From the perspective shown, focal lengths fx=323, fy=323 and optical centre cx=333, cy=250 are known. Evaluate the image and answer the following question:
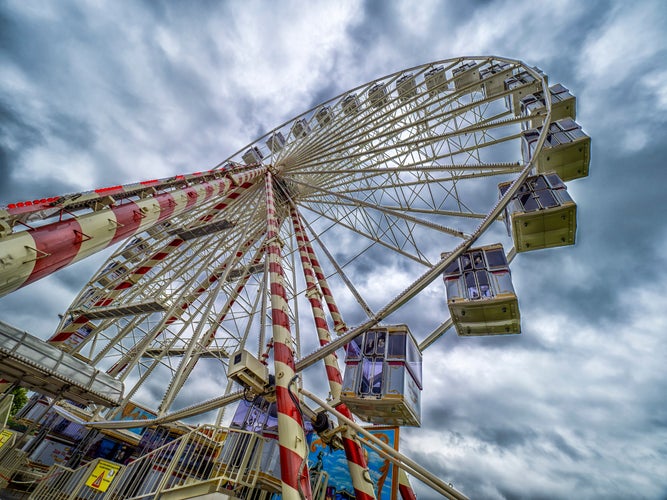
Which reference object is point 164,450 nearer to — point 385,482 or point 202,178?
point 385,482

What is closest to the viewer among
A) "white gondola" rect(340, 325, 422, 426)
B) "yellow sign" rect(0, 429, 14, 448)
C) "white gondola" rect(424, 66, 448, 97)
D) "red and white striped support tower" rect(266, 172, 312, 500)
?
"red and white striped support tower" rect(266, 172, 312, 500)

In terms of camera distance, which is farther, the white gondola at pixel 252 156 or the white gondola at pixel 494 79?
the white gondola at pixel 252 156

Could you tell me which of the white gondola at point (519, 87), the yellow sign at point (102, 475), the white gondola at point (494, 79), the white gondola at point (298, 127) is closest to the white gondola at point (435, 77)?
the white gondola at point (494, 79)

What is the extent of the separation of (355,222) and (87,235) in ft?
31.7

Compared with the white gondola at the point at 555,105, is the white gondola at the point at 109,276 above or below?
below

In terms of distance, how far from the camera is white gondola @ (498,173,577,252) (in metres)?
7.30

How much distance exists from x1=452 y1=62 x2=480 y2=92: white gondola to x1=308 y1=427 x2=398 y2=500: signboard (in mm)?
12852

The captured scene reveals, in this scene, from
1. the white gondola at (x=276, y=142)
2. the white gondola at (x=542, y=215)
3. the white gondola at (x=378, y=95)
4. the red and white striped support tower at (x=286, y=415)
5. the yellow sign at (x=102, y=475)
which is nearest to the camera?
the red and white striped support tower at (x=286, y=415)

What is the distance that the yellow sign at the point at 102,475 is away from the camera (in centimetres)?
772

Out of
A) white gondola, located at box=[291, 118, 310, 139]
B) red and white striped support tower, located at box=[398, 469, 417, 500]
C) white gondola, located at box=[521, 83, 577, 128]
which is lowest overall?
red and white striped support tower, located at box=[398, 469, 417, 500]

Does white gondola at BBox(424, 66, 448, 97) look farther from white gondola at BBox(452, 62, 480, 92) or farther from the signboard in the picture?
the signboard

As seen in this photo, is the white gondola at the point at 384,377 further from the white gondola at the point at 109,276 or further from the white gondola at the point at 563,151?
the white gondola at the point at 109,276

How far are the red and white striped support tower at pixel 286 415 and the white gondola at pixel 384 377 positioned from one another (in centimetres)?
125

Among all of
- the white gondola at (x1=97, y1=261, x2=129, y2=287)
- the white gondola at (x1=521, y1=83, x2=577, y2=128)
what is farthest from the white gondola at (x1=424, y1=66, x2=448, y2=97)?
the white gondola at (x1=97, y1=261, x2=129, y2=287)
